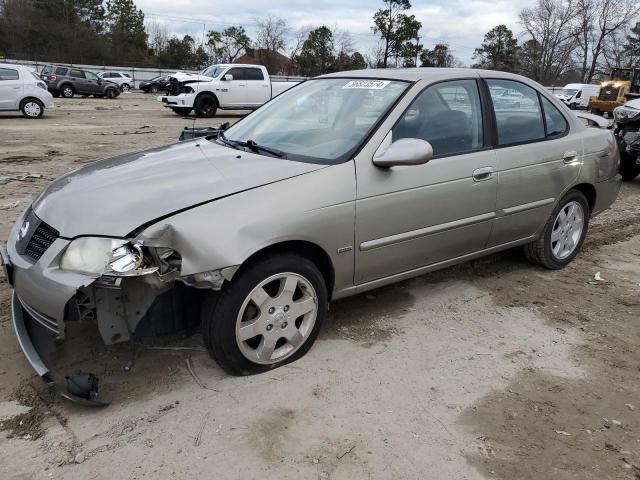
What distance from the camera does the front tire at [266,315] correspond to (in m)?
2.78

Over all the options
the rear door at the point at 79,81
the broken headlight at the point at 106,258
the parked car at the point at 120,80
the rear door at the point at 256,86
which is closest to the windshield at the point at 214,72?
the rear door at the point at 256,86

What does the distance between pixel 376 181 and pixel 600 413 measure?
1.73 metres

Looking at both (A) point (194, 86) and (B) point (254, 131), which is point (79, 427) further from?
(A) point (194, 86)

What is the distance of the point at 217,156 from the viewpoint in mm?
3391

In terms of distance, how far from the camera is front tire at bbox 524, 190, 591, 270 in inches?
180

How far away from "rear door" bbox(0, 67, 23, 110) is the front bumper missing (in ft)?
48.2

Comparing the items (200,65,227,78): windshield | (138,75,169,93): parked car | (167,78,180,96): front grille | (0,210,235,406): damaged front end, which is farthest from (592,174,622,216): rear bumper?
(138,75,169,93): parked car

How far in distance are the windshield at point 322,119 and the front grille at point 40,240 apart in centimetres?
136

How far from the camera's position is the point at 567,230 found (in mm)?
4770

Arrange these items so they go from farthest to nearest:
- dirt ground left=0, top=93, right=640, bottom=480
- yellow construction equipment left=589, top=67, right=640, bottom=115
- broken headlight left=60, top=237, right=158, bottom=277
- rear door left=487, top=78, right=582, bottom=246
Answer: yellow construction equipment left=589, top=67, right=640, bottom=115 < rear door left=487, top=78, right=582, bottom=246 < broken headlight left=60, top=237, right=158, bottom=277 < dirt ground left=0, top=93, right=640, bottom=480

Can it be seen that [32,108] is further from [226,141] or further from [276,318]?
[276,318]

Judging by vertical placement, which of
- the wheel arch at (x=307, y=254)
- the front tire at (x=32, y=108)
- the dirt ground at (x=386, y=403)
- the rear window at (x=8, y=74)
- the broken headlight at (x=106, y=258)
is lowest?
the dirt ground at (x=386, y=403)

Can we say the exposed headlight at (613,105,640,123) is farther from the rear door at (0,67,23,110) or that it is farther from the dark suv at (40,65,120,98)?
the dark suv at (40,65,120,98)

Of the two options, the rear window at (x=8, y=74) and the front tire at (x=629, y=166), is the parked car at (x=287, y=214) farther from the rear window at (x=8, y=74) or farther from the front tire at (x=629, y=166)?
the rear window at (x=8, y=74)
